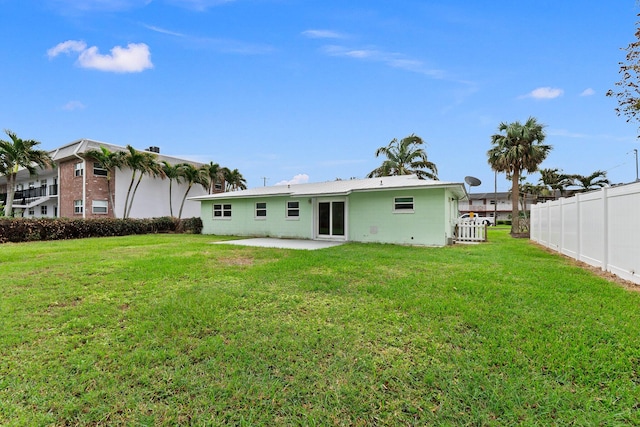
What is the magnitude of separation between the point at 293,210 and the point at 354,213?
3.71 m

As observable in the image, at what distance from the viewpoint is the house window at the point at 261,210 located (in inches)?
718

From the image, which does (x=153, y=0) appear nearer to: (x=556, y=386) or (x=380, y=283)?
(x=380, y=283)

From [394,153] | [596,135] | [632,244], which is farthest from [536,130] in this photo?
[632,244]

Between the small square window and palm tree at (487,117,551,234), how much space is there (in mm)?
14536

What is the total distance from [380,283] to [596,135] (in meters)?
18.8

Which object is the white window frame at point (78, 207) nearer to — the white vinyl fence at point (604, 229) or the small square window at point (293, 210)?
the small square window at point (293, 210)

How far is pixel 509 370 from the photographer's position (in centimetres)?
303

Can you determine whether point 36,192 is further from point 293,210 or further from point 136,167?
point 293,210

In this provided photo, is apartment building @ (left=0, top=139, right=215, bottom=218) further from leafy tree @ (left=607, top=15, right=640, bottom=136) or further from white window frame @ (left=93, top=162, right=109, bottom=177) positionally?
leafy tree @ (left=607, top=15, right=640, bottom=136)

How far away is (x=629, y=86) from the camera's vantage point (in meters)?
10.7

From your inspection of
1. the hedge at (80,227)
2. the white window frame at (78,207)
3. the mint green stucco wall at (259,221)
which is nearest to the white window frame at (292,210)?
the mint green stucco wall at (259,221)

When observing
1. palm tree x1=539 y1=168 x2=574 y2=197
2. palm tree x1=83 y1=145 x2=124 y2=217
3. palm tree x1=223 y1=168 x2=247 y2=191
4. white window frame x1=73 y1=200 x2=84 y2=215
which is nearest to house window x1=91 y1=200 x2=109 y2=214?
palm tree x1=83 y1=145 x2=124 y2=217

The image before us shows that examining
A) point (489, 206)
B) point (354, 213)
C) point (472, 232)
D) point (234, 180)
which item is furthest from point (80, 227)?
point (489, 206)

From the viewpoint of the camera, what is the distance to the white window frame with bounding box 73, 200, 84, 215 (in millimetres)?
24688
